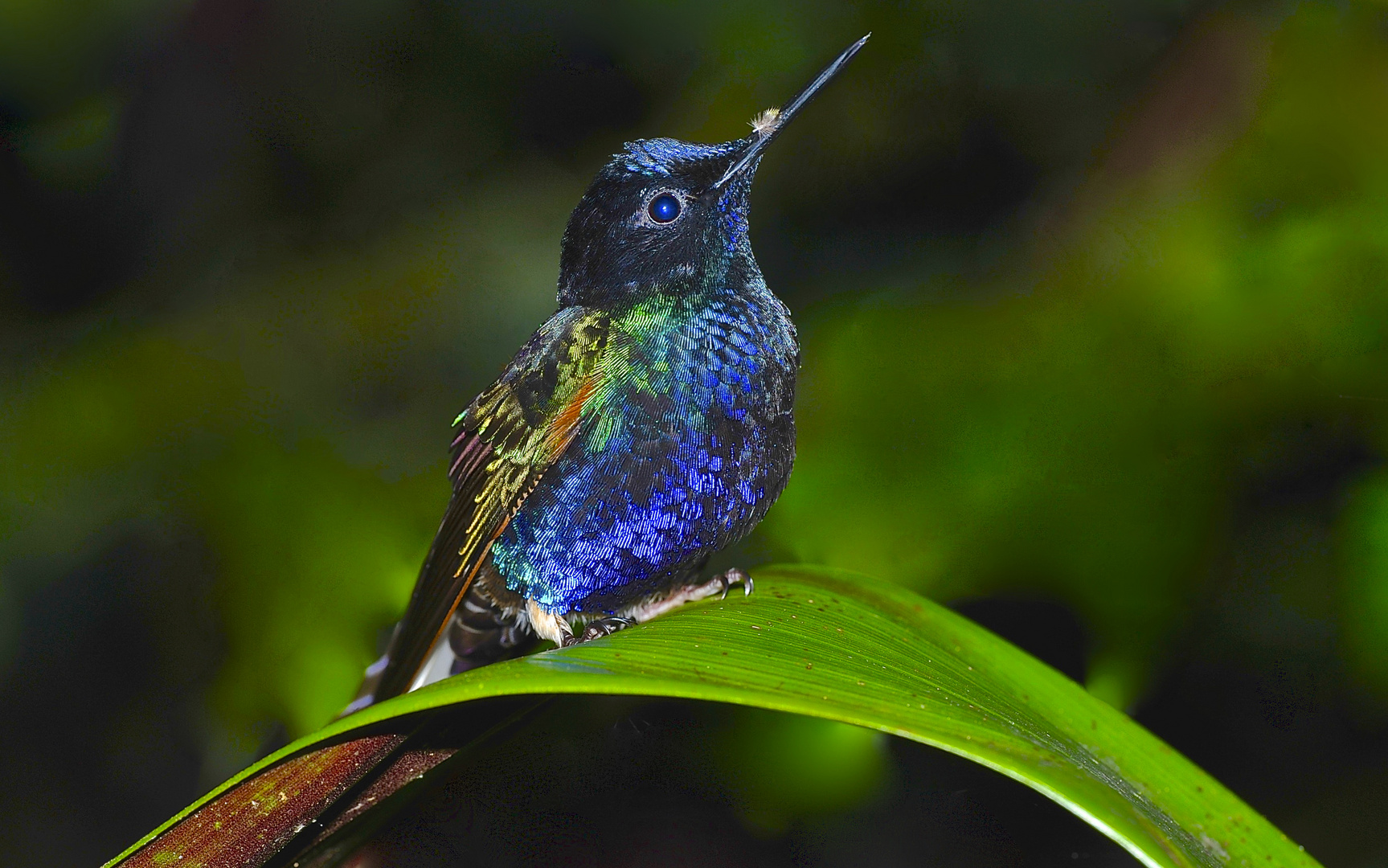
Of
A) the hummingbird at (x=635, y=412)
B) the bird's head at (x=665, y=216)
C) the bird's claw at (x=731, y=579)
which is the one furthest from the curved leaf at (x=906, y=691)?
the bird's head at (x=665, y=216)

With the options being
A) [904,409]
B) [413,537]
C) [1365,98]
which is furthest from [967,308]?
[413,537]

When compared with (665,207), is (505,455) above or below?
below

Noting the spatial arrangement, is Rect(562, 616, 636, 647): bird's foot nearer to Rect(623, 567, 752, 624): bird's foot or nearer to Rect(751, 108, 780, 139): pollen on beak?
Rect(623, 567, 752, 624): bird's foot

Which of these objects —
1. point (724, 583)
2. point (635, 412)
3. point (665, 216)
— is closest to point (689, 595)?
point (724, 583)

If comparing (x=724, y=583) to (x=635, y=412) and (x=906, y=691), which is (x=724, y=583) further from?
(x=906, y=691)

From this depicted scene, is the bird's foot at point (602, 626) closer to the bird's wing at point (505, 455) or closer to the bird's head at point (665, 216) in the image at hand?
the bird's wing at point (505, 455)

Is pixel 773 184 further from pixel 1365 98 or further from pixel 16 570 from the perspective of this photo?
pixel 16 570
